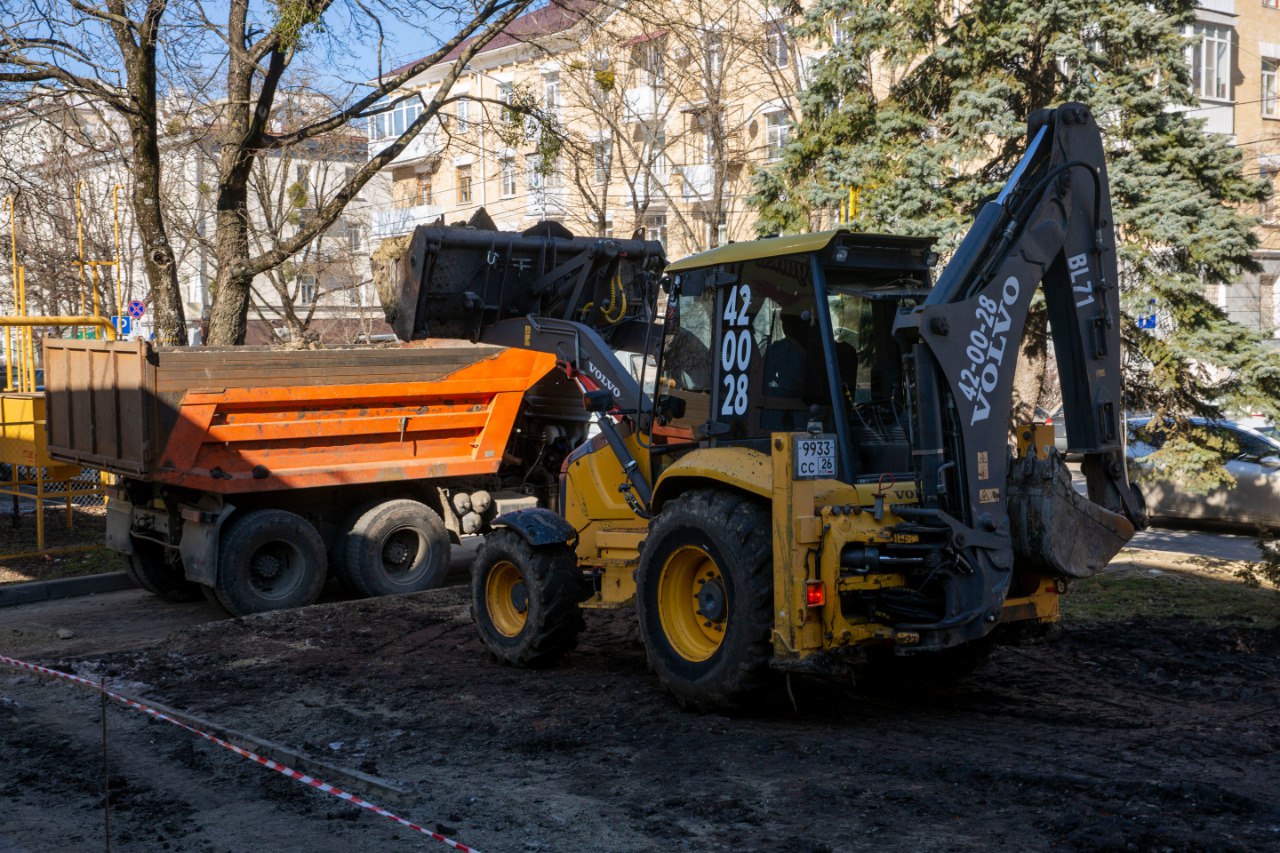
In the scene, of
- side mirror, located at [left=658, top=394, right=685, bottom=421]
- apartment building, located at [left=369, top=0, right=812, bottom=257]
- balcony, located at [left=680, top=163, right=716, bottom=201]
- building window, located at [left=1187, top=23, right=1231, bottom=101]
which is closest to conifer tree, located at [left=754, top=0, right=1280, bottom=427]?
apartment building, located at [left=369, top=0, right=812, bottom=257]

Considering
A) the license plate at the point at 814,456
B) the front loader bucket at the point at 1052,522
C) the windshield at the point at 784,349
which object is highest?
the windshield at the point at 784,349

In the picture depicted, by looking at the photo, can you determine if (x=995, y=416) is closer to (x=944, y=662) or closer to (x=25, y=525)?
(x=944, y=662)

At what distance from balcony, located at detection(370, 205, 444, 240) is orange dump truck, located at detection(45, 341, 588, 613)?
2698 cm

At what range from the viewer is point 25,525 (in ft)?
52.9

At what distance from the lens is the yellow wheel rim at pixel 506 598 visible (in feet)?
28.0

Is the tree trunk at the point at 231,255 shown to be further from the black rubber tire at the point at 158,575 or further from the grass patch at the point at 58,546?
the black rubber tire at the point at 158,575

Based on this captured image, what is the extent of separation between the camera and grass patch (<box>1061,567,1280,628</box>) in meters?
9.50

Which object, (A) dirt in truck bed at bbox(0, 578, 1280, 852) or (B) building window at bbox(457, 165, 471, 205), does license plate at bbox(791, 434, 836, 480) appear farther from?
(B) building window at bbox(457, 165, 471, 205)

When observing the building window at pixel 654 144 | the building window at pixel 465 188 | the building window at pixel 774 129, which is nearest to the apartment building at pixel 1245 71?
the building window at pixel 774 129

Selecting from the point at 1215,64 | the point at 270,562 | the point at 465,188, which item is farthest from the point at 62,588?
the point at 465,188

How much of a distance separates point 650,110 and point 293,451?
788 inches

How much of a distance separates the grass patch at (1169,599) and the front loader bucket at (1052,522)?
3020 mm

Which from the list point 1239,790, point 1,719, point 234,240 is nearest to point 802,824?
point 1239,790

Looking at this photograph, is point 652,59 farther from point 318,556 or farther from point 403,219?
point 318,556
